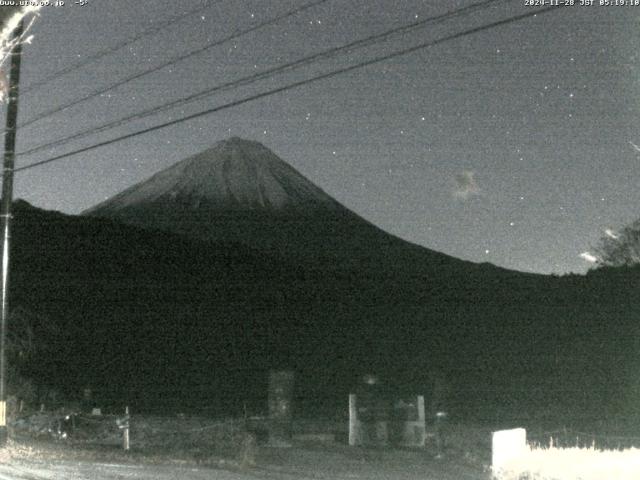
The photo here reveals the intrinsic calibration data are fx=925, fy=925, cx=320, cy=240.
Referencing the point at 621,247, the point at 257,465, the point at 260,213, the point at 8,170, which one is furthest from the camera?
the point at 260,213

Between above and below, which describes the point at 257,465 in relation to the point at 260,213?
below

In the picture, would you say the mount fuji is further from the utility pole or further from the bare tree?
the utility pole

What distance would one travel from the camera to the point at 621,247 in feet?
185

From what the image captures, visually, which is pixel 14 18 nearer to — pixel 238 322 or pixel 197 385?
pixel 197 385

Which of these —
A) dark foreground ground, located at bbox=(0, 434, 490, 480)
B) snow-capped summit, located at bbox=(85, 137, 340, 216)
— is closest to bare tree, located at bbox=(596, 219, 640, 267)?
dark foreground ground, located at bbox=(0, 434, 490, 480)

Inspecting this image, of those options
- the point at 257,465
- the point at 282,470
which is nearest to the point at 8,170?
the point at 257,465

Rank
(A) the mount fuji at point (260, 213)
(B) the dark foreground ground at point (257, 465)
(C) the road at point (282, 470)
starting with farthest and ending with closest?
(A) the mount fuji at point (260, 213)
(B) the dark foreground ground at point (257, 465)
(C) the road at point (282, 470)

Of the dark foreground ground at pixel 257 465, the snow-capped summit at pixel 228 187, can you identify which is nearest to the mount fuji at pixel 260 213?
the snow-capped summit at pixel 228 187

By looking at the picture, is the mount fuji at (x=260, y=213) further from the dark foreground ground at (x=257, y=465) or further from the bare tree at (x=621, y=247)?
the dark foreground ground at (x=257, y=465)

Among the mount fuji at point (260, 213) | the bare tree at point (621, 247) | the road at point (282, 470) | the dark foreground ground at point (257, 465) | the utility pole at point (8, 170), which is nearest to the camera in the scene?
the road at point (282, 470)

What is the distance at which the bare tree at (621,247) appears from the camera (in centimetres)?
5534

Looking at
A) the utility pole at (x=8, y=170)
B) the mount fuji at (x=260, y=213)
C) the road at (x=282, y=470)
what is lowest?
the road at (x=282, y=470)

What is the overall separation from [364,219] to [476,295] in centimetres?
9776

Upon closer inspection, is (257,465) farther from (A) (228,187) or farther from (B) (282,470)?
(A) (228,187)
